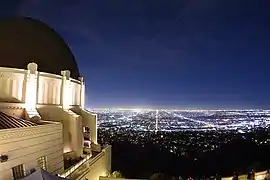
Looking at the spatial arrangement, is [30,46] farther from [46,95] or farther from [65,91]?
[65,91]

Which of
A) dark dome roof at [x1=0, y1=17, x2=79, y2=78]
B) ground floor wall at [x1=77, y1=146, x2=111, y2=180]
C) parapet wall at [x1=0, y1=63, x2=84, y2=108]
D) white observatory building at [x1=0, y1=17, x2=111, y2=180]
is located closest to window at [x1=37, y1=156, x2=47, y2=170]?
white observatory building at [x1=0, y1=17, x2=111, y2=180]

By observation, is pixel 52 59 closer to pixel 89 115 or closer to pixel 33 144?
pixel 89 115

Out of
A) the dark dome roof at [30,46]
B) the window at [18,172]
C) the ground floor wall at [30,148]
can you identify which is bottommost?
the window at [18,172]

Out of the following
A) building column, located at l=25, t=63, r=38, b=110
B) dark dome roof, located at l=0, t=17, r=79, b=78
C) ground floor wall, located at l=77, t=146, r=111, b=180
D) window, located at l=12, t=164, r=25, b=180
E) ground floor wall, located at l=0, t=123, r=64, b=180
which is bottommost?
ground floor wall, located at l=77, t=146, r=111, b=180

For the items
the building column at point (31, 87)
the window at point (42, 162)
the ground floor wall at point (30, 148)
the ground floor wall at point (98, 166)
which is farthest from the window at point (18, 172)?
the building column at point (31, 87)

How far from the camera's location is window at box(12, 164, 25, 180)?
11699 millimetres

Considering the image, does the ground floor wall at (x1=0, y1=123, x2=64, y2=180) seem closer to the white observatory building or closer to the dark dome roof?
the white observatory building

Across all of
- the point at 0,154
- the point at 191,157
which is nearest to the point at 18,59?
the point at 0,154

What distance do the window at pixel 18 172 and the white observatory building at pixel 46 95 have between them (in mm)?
1428

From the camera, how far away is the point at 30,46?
23.7 m

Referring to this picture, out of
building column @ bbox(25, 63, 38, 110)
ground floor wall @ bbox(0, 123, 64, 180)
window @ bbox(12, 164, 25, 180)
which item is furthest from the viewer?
building column @ bbox(25, 63, 38, 110)

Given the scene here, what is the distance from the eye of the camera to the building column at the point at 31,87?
68.8 feet

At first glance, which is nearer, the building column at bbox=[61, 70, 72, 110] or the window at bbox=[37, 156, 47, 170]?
the window at bbox=[37, 156, 47, 170]

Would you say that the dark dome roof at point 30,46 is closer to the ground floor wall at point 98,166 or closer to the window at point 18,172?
the ground floor wall at point 98,166
